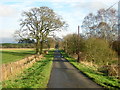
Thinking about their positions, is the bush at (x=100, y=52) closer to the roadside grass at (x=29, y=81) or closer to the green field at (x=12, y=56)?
the green field at (x=12, y=56)

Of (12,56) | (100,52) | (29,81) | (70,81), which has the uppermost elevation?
(100,52)

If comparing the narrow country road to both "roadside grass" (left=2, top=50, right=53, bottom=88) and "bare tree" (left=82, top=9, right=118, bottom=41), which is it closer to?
"roadside grass" (left=2, top=50, right=53, bottom=88)

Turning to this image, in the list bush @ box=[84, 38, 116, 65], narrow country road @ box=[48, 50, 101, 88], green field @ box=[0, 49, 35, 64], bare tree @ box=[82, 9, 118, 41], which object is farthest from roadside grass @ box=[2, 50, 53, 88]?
bare tree @ box=[82, 9, 118, 41]

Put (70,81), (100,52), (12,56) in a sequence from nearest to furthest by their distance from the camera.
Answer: (70,81) < (100,52) < (12,56)

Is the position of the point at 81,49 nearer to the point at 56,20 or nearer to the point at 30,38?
the point at 56,20

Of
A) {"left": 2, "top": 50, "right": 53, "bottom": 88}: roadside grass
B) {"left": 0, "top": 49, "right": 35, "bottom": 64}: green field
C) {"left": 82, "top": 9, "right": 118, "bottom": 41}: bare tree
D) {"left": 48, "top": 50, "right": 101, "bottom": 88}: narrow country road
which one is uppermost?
{"left": 82, "top": 9, "right": 118, "bottom": 41}: bare tree

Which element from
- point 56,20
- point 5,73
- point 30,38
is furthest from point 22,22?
point 5,73

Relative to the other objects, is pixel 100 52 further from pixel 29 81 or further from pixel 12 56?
pixel 12 56

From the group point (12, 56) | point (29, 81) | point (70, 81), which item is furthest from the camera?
point (12, 56)

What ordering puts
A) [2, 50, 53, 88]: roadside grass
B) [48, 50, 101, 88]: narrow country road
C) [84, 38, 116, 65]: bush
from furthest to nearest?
[84, 38, 116, 65]: bush → [48, 50, 101, 88]: narrow country road → [2, 50, 53, 88]: roadside grass

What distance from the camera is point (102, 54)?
3597 cm

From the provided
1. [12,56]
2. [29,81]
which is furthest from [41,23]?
[29,81]

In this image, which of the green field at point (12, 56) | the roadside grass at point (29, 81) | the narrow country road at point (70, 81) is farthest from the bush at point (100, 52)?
the roadside grass at point (29, 81)

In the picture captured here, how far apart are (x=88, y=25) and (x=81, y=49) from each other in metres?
19.7
